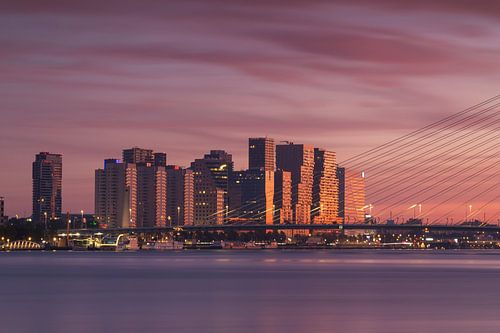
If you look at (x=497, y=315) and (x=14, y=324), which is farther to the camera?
(x=497, y=315)

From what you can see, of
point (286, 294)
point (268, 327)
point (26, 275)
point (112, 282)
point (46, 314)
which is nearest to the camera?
point (268, 327)

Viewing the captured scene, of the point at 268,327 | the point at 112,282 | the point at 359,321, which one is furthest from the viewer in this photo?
the point at 112,282

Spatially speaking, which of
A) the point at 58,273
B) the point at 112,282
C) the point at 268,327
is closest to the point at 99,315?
the point at 268,327

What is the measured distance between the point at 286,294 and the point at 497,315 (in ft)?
50.7

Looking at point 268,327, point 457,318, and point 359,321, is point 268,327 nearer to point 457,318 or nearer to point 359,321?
point 359,321

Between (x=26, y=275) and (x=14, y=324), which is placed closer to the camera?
(x=14, y=324)

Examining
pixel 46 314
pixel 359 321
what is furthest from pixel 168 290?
pixel 359 321

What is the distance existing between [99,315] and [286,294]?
15.6 m

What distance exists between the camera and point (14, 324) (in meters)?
39.5

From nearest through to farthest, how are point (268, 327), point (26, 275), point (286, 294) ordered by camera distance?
point (268, 327), point (286, 294), point (26, 275)

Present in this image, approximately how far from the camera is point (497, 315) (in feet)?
142

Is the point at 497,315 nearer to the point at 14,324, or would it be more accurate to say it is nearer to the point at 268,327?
the point at 268,327

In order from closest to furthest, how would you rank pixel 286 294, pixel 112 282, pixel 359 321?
pixel 359 321 < pixel 286 294 < pixel 112 282

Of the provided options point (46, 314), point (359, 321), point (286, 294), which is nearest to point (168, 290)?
point (286, 294)
